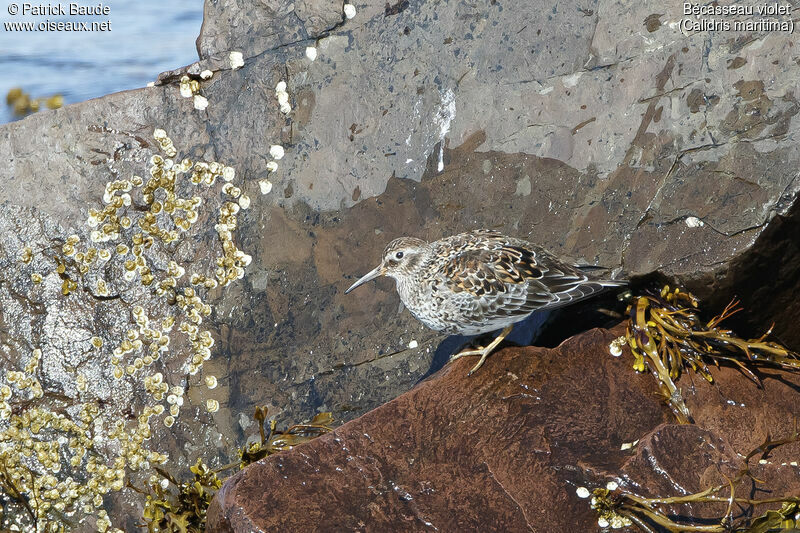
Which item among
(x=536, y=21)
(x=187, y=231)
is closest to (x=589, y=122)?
(x=536, y=21)

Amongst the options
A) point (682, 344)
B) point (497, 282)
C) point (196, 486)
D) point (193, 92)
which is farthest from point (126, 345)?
point (682, 344)

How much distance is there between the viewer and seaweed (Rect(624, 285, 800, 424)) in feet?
16.3

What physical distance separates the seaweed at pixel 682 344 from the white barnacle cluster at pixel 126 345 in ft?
9.08

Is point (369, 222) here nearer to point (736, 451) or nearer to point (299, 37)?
point (299, 37)

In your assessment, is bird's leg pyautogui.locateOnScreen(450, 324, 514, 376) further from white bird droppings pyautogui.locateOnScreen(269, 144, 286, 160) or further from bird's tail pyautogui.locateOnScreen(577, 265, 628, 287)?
white bird droppings pyautogui.locateOnScreen(269, 144, 286, 160)

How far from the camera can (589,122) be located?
5492mm

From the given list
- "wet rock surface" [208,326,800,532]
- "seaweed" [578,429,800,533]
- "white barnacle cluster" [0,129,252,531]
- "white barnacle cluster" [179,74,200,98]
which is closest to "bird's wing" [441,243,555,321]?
"wet rock surface" [208,326,800,532]

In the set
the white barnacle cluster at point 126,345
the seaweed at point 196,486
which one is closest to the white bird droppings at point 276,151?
the white barnacle cluster at point 126,345

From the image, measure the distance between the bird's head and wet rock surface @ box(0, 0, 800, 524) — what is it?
1.25 feet

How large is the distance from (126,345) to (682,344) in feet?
12.3

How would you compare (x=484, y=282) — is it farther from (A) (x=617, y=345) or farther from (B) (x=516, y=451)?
(B) (x=516, y=451)

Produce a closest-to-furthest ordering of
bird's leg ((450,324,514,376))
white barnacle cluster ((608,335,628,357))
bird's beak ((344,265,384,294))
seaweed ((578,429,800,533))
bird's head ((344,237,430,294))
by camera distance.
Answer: seaweed ((578,429,800,533)), bird's leg ((450,324,514,376)), white barnacle cluster ((608,335,628,357)), bird's head ((344,237,430,294)), bird's beak ((344,265,384,294))

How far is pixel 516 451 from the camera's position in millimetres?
4348

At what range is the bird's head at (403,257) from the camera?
17.3 ft
